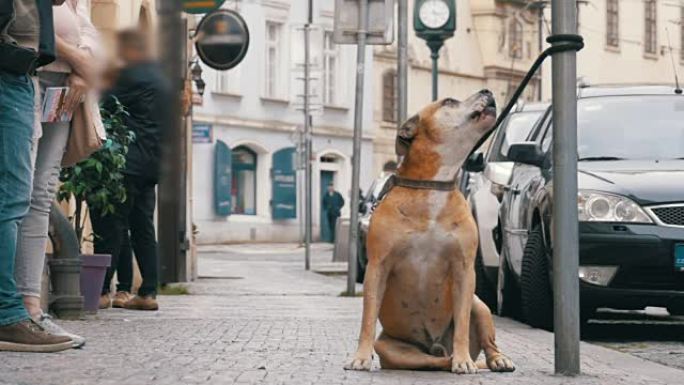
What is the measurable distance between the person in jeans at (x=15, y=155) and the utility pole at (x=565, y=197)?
1930mm

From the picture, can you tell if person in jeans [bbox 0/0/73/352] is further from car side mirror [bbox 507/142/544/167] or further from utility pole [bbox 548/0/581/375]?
car side mirror [bbox 507/142/544/167]

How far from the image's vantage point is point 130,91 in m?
2.89

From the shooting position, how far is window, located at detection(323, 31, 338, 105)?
176ft

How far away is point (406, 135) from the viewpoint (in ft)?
21.2

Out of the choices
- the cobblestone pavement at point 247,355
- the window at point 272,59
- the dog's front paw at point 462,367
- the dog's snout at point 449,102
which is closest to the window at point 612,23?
the window at point 272,59

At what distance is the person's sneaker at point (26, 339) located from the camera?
6.18 meters

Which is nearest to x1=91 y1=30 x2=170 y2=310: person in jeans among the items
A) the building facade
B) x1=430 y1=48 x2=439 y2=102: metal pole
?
x1=430 y1=48 x2=439 y2=102: metal pole

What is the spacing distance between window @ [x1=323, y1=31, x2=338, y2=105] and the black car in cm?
4167

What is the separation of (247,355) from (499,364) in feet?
3.44

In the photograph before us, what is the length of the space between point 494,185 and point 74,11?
18.2ft

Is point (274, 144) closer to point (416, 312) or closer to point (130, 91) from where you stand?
point (416, 312)

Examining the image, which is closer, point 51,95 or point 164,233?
point 51,95

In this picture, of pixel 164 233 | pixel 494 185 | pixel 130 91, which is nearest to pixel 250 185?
pixel 164 233

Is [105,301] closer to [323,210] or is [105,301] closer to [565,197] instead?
[565,197]
